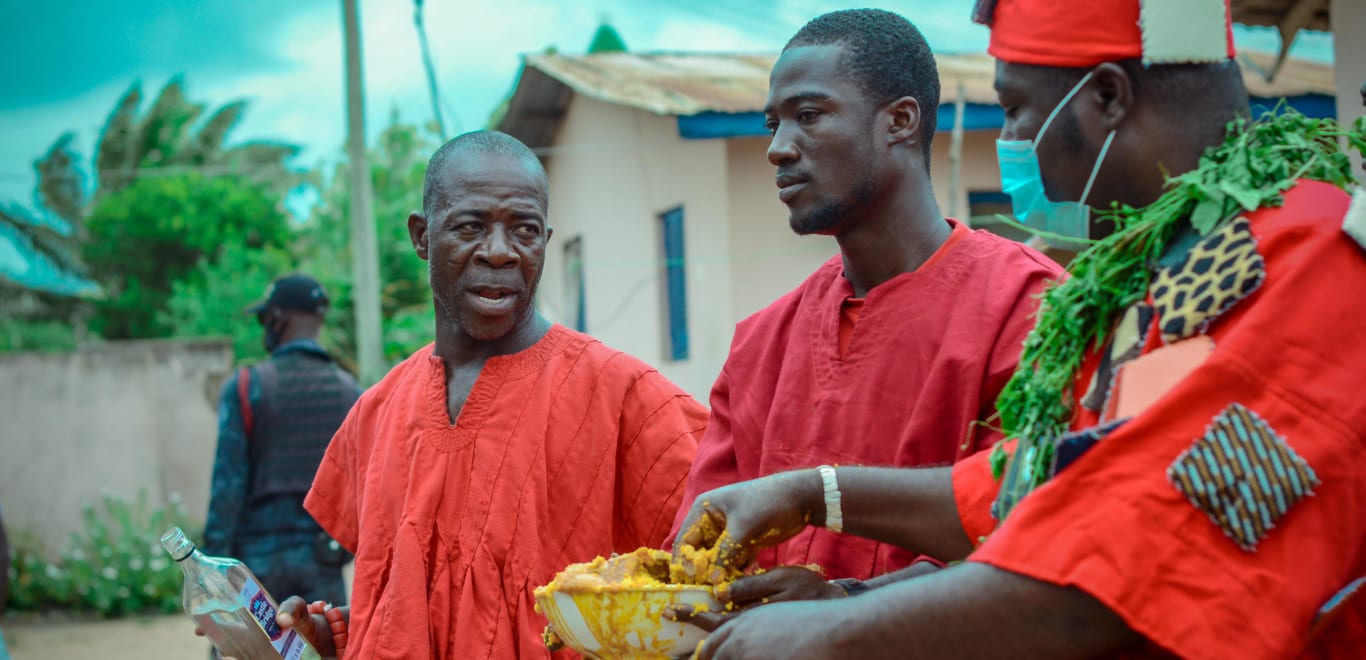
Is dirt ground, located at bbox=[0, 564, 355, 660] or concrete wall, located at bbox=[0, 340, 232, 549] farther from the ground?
concrete wall, located at bbox=[0, 340, 232, 549]

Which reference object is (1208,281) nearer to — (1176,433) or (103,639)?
(1176,433)

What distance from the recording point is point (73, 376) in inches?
509

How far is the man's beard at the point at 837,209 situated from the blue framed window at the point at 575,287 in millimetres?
12031

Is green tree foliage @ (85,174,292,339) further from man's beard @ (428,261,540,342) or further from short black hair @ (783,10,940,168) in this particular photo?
short black hair @ (783,10,940,168)

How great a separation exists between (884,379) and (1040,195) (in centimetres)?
49

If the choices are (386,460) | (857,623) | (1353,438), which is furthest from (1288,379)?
(386,460)

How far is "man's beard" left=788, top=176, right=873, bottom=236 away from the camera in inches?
101

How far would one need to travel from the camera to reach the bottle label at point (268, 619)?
3014 millimetres

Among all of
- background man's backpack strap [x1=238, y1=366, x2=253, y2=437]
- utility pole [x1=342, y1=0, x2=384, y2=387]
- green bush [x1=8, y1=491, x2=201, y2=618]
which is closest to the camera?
background man's backpack strap [x1=238, y1=366, x2=253, y2=437]

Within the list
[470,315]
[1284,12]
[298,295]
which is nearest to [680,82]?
[1284,12]

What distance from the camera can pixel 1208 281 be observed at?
62.9 inches

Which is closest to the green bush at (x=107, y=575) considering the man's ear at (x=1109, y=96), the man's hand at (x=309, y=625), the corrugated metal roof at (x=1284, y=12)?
the man's hand at (x=309, y=625)

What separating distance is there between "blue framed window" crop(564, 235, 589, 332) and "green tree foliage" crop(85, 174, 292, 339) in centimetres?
1345

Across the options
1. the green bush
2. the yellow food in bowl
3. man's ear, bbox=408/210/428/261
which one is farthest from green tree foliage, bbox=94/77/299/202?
the yellow food in bowl
